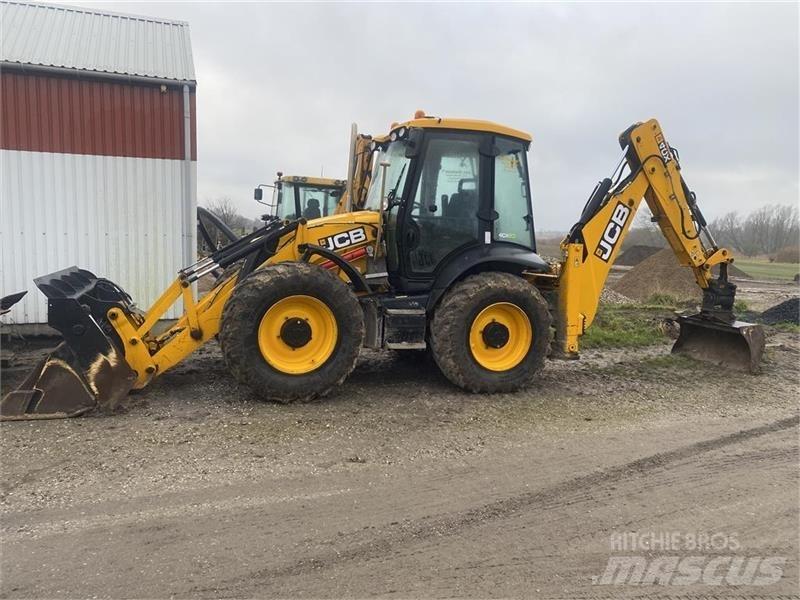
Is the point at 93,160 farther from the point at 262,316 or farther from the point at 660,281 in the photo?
the point at 660,281

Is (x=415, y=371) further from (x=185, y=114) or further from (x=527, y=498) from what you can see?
(x=185, y=114)

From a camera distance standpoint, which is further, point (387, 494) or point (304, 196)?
point (304, 196)

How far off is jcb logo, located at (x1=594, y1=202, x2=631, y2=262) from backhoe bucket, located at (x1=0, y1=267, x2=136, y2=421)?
5.05m

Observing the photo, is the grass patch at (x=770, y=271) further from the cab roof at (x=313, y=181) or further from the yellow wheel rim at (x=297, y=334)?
the yellow wheel rim at (x=297, y=334)

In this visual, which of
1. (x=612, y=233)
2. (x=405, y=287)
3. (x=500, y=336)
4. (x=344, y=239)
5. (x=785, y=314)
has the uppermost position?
(x=612, y=233)

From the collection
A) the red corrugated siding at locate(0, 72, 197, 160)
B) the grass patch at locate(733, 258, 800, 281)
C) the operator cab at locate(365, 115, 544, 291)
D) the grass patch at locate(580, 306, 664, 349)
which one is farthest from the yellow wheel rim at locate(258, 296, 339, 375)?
the grass patch at locate(733, 258, 800, 281)

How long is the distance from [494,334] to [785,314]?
353 inches

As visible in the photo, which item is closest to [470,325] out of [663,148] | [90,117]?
[663,148]

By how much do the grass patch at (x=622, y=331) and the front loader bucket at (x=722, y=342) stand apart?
40.9 inches

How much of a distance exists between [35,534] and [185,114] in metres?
6.67

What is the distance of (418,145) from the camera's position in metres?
5.82

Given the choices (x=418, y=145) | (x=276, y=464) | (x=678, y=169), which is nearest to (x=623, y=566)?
(x=276, y=464)

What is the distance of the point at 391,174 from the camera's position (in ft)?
20.4

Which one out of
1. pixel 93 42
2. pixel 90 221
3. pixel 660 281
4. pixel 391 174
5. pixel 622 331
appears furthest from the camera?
pixel 660 281
